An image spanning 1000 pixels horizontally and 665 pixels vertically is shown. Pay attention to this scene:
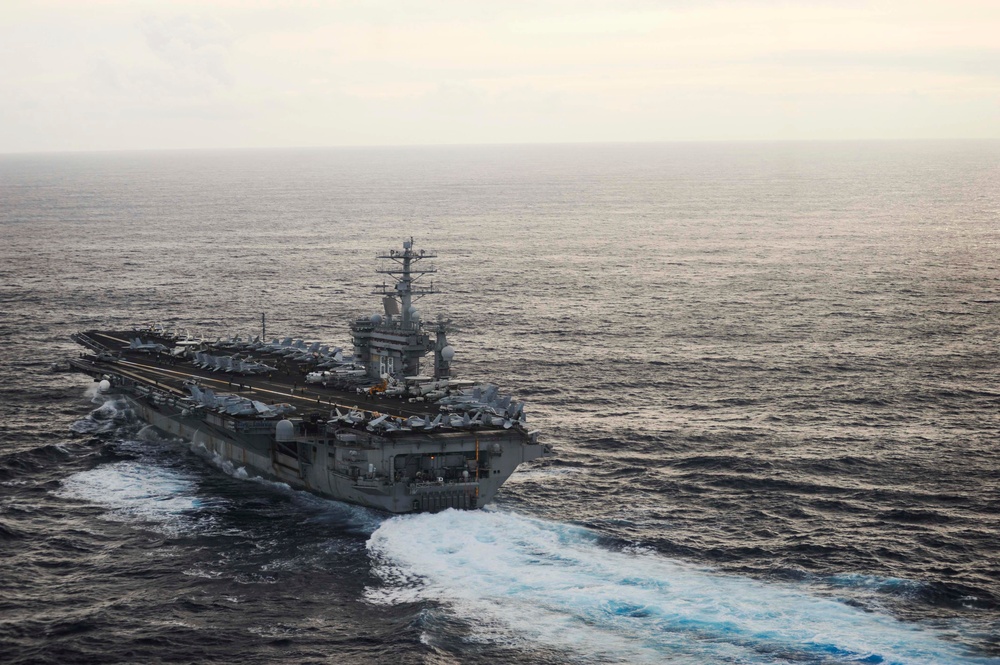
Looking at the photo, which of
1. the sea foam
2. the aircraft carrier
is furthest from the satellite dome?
the sea foam

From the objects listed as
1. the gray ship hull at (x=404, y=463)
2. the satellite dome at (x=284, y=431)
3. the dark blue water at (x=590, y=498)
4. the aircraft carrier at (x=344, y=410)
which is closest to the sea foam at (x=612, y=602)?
the dark blue water at (x=590, y=498)

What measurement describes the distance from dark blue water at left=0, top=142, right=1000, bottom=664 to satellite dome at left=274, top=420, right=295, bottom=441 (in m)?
2.68

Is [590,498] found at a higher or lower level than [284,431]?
lower

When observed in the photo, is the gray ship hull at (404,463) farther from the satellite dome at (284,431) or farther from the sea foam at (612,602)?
the sea foam at (612,602)

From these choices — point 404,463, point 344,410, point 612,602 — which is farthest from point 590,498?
point 344,410

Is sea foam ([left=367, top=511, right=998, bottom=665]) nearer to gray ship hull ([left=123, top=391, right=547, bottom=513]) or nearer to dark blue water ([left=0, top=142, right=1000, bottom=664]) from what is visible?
dark blue water ([left=0, top=142, right=1000, bottom=664])

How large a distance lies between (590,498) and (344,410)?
10.7 metres

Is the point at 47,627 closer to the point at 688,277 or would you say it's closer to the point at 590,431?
the point at 590,431

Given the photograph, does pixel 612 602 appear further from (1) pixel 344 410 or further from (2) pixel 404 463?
(1) pixel 344 410

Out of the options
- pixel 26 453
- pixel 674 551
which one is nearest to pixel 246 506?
pixel 26 453

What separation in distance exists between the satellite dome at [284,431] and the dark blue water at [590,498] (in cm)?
268

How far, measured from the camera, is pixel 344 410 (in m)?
44.2

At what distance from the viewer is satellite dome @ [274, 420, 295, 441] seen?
39344mm

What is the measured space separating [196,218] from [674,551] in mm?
123385
